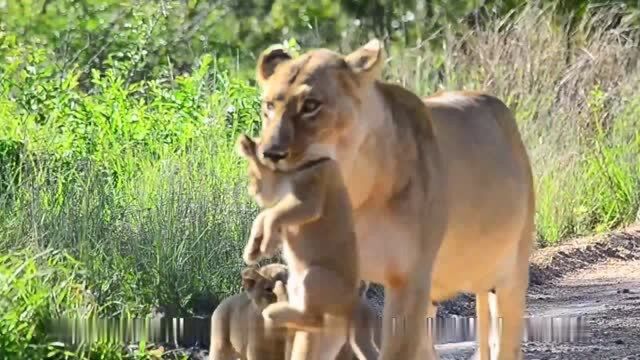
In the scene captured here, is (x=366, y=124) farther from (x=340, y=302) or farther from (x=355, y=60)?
(x=340, y=302)

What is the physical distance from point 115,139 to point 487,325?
143 inches

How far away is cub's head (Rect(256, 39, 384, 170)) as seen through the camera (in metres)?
5.01

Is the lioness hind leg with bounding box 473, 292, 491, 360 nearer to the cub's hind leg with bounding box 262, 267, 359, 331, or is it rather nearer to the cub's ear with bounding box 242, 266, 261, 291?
the cub's ear with bounding box 242, 266, 261, 291

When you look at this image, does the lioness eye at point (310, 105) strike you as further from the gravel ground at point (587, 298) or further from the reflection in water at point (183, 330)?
the gravel ground at point (587, 298)

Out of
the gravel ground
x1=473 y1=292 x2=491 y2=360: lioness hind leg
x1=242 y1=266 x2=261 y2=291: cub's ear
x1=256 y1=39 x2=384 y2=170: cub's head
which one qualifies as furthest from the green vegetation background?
x1=256 y1=39 x2=384 y2=170: cub's head

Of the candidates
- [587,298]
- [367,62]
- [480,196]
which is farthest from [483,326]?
[587,298]

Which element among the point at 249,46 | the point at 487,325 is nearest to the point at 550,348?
the point at 487,325

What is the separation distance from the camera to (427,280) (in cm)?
548

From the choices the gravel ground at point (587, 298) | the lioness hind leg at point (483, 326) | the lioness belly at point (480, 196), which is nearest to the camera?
the lioness belly at point (480, 196)

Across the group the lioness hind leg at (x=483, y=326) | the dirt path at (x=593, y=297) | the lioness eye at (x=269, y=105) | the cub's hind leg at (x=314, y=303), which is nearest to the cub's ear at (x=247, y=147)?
the lioness eye at (x=269, y=105)

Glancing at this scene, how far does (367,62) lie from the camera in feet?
17.8

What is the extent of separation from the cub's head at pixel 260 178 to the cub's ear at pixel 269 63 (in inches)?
17.9

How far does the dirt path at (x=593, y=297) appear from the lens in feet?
25.9

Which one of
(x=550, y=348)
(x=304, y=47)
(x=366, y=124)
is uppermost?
(x=304, y=47)
